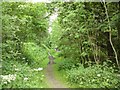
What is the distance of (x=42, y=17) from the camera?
4.12 metres

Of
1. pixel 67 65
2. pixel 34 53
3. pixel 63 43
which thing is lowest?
pixel 67 65

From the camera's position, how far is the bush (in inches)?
106

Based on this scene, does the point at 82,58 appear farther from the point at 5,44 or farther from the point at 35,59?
the point at 5,44

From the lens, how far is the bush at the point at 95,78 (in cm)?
270

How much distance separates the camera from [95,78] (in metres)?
2.84

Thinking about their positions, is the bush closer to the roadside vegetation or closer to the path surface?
the roadside vegetation

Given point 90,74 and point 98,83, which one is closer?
point 98,83

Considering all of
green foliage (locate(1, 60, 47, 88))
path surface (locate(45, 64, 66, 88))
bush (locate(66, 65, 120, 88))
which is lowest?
path surface (locate(45, 64, 66, 88))

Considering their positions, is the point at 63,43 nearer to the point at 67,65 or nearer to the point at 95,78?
the point at 67,65

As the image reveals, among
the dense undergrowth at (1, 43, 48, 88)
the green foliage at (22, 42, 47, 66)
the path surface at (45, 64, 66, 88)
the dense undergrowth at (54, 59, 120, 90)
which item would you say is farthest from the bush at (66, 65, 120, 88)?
the green foliage at (22, 42, 47, 66)

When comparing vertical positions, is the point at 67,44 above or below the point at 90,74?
above

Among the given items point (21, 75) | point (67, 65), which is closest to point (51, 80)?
point (67, 65)

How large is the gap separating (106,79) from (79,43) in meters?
1.19

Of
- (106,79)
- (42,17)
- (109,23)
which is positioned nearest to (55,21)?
(42,17)
